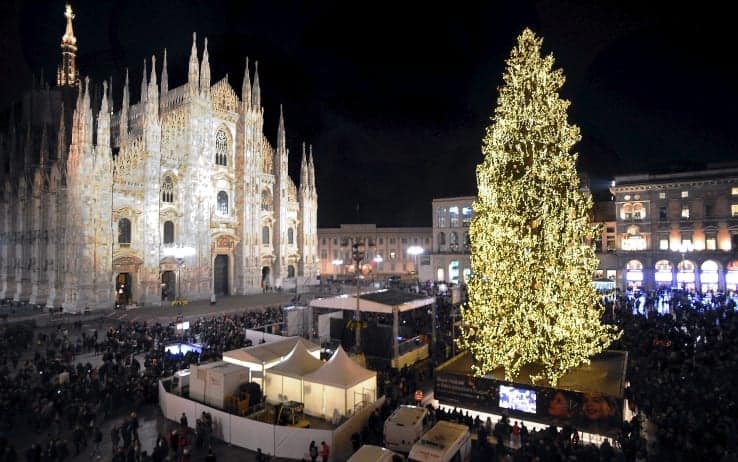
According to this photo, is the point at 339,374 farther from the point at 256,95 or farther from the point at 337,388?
the point at 256,95

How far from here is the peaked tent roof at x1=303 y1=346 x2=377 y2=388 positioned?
14.9 meters

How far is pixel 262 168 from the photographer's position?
52281 mm

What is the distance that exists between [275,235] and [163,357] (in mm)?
32660

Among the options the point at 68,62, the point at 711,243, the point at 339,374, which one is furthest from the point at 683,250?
the point at 68,62

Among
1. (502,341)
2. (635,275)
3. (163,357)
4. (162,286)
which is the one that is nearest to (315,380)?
(502,341)

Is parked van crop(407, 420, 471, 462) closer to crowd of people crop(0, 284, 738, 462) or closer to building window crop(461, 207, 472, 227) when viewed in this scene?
crowd of people crop(0, 284, 738, 462)

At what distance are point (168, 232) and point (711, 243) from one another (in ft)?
178

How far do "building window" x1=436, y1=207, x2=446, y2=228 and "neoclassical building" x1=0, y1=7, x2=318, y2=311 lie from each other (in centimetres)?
1808

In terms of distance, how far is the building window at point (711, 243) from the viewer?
47.2m

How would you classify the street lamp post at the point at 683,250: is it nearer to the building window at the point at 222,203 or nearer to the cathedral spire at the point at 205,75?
the building window at the point at 222,203

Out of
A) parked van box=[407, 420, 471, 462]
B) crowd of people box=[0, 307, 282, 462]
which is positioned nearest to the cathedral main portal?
crowd of people box=[0, 307, 282, 462]

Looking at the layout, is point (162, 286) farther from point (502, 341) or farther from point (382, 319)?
point (502, 341)

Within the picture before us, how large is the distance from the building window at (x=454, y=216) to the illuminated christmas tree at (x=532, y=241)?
47.7 metres

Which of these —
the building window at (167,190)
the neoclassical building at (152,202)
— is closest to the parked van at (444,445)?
the neoclassical building at (152,202)
